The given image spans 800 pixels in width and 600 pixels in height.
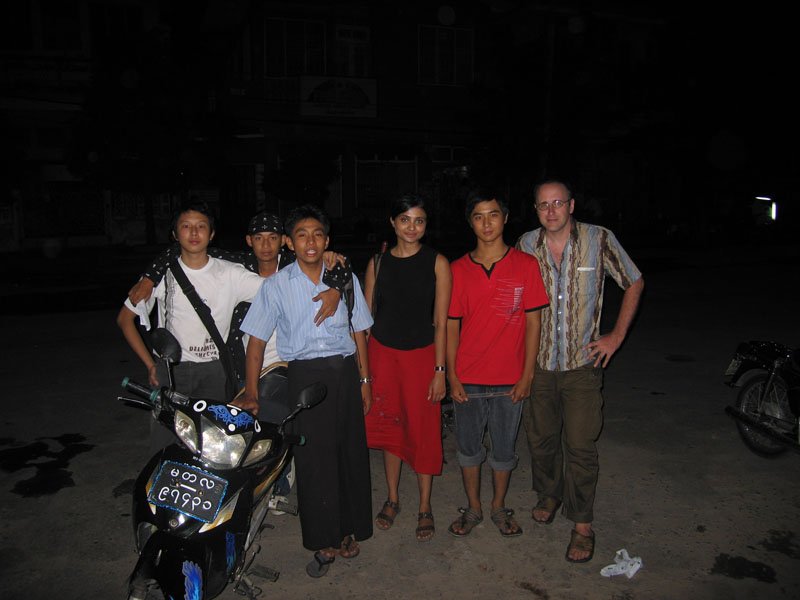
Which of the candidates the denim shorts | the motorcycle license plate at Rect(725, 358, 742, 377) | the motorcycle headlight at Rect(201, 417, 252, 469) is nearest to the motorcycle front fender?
the motorcycle headlight at Rect(201, 417, 252, 469)

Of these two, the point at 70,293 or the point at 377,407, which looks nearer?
the point at 377,407

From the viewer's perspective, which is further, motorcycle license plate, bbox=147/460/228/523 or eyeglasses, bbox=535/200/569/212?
eyeglasses, bbox=535/200/569/212

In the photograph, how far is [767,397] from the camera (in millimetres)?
5164

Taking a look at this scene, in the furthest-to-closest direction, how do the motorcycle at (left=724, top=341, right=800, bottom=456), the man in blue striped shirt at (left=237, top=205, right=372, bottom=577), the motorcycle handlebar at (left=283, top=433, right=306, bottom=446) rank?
the motorcycle at (left=724, top=341, right=800, bottom=456)
the man in blue striped shirt at (left=237, top=205, right=372, bottom=577)
the motorcycle handlebar at (left=283, top=433, right=306, bottom=446)

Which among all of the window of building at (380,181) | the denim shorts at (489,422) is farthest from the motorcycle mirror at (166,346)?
the window of building at (380,181)

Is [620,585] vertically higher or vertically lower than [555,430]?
lower

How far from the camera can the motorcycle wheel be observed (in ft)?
16.5

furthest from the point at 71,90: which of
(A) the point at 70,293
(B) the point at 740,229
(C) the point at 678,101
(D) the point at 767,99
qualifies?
(B) the point at 740,229

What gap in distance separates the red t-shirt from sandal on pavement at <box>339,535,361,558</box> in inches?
44.2

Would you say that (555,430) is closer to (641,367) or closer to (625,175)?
(641,367)

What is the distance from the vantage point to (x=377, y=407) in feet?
13.6

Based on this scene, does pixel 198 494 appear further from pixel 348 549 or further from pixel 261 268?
pixel 261 268

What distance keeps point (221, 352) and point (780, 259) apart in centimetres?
2009

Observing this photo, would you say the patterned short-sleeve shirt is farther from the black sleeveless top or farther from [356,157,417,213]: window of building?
[356,157,417,213]: window of building
